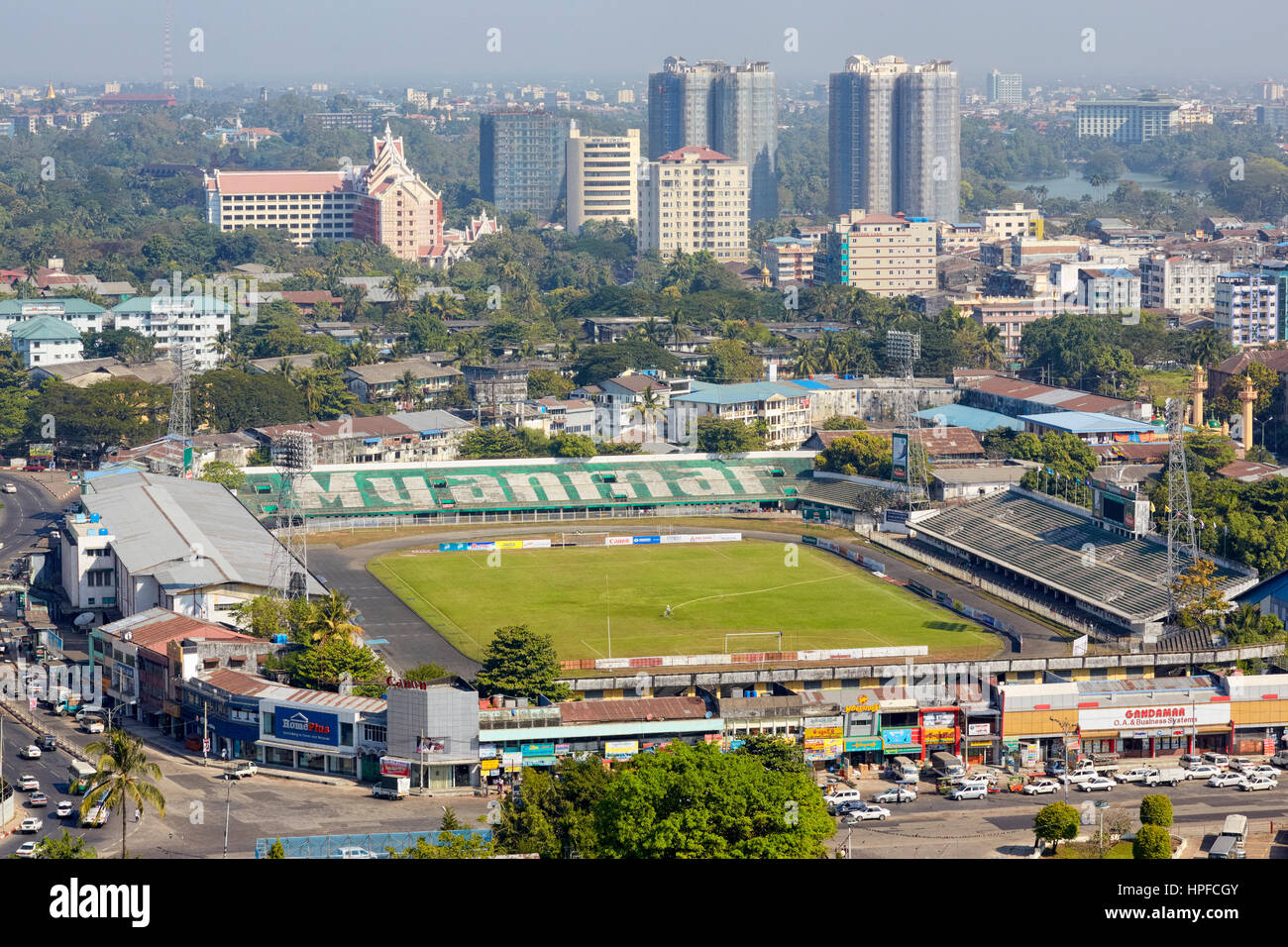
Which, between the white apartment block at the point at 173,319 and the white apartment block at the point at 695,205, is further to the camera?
the white apartment block at the point at 695,205

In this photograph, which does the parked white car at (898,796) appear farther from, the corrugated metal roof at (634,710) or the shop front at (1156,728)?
the shop front at (1156,728)

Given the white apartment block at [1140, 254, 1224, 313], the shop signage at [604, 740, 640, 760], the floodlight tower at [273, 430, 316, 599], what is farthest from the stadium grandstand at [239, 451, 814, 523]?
the white apartment block at [1140, 254, 1224, 313]

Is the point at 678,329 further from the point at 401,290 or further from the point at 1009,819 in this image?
the point at 1009,819

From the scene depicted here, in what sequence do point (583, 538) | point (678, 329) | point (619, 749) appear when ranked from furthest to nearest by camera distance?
1. point (678, 329)
2. point (583, 538)
3. point (619, 749)

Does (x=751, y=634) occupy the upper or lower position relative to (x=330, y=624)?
lower

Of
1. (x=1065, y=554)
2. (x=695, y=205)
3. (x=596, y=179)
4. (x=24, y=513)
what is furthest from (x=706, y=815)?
(x=596, y=179)

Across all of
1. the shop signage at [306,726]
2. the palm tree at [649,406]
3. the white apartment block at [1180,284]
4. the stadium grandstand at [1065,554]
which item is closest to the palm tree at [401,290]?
the palm tree at [649,406]
